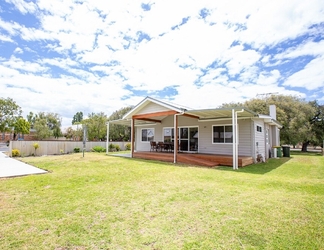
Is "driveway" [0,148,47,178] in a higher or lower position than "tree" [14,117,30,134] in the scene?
lower

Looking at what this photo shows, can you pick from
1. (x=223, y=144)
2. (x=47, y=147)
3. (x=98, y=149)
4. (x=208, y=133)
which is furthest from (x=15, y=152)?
(x=223, y=144)

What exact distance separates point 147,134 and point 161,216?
13.4 meters

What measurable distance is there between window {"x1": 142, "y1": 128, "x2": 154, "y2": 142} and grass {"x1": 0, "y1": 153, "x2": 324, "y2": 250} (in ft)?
34.6

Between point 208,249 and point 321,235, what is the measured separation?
183cm

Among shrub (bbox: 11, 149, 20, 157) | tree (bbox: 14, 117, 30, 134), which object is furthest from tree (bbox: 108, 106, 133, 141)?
shrub (bbox: 11, 149, 20, 157)

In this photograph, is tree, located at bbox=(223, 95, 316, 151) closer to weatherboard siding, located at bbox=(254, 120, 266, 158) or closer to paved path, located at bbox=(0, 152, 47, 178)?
weatherboard siding, located at bbox=(254, 120, 266, 158)

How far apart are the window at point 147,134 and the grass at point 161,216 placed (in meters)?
10.5

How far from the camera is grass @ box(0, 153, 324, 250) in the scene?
8.82 feet

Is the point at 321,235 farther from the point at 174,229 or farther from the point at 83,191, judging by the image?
the point at 83,191

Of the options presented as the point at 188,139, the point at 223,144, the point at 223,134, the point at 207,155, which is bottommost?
the point at 207,155

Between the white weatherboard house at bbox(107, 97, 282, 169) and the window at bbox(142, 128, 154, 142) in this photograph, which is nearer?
the white weatherboard house at bbox(107, 97, 282, 169)

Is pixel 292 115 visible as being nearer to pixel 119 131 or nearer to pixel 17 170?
pixel 17 170

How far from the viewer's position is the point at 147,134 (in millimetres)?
16828

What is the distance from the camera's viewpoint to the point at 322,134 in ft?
72.3
